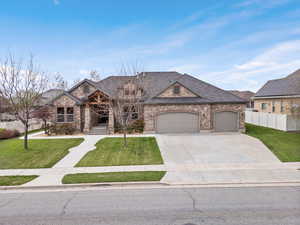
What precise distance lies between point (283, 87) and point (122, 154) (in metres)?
25.7

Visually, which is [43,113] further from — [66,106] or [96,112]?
[96,112]

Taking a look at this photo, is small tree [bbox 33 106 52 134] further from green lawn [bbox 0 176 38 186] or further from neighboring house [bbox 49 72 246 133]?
green lawn [bbox 0 176 38 186]

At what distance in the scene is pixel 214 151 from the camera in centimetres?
1207

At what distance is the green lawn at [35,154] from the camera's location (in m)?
10.0

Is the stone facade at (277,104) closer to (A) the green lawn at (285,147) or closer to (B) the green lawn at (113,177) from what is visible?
(A) the green lawn at (285,147)

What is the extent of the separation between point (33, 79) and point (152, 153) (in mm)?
9962

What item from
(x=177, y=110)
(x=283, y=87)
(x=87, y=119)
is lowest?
(x=87, y=119)

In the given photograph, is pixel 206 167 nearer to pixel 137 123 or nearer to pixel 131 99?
pixel 131 99

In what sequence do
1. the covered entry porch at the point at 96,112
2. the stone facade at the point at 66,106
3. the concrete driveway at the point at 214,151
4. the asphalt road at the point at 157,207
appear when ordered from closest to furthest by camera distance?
the asphalt road at the point at 157,207 < the concrete driveway at the point at 214,151 < the covered entry porch at the point at 96,112 < the stone facade at the point at 66,106

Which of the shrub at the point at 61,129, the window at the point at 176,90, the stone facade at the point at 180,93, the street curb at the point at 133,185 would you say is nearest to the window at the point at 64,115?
the shrub at the point at 61,129

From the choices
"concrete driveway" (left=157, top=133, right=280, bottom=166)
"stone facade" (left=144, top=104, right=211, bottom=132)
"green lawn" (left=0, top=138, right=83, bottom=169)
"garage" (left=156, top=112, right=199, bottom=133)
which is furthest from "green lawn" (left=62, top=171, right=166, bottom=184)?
"stone facade" (left=144, top=104, right=211, bottom=132)

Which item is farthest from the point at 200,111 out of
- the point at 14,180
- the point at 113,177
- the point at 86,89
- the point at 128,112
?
the point at 14,180

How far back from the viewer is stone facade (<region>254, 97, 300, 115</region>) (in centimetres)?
2223

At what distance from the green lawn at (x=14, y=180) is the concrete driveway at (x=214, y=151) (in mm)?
6841
